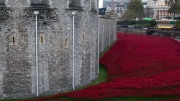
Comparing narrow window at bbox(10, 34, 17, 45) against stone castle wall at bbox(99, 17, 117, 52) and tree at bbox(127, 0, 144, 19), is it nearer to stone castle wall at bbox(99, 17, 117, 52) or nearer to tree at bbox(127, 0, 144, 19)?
stone castle wall at bbox(99, 17, 117, 52)

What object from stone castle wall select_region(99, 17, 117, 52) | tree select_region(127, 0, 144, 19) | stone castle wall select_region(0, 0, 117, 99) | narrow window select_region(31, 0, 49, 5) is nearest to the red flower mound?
stone castle wall select_region(0, 0, 117, 99)

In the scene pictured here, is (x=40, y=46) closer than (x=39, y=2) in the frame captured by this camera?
No

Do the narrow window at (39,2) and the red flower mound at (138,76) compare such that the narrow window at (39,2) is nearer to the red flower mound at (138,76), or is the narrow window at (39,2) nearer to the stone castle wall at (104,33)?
the red flower mound at (138,76)

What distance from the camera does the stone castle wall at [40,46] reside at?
19.6m

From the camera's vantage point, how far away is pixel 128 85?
66.4 ft

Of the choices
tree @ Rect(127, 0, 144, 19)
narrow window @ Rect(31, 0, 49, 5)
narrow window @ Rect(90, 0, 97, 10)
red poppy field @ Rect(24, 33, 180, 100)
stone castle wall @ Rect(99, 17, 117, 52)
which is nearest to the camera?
red poppy field @ Rect(24, 33, 180, 100)

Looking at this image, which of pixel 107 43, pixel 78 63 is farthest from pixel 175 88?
Result: pixel 107 43

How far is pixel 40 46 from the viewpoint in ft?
66.5

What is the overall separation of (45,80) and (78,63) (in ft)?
9.58

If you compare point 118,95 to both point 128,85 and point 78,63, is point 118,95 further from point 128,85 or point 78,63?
point 78,63

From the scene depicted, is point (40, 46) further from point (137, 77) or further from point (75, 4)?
point (137, 77)

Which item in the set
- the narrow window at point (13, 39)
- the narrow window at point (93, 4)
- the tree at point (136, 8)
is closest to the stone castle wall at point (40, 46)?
the narrow window at point (13, 39)

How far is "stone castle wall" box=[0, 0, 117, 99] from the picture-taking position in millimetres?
19594

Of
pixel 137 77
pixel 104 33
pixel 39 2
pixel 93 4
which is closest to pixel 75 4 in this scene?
pixel 39 2
